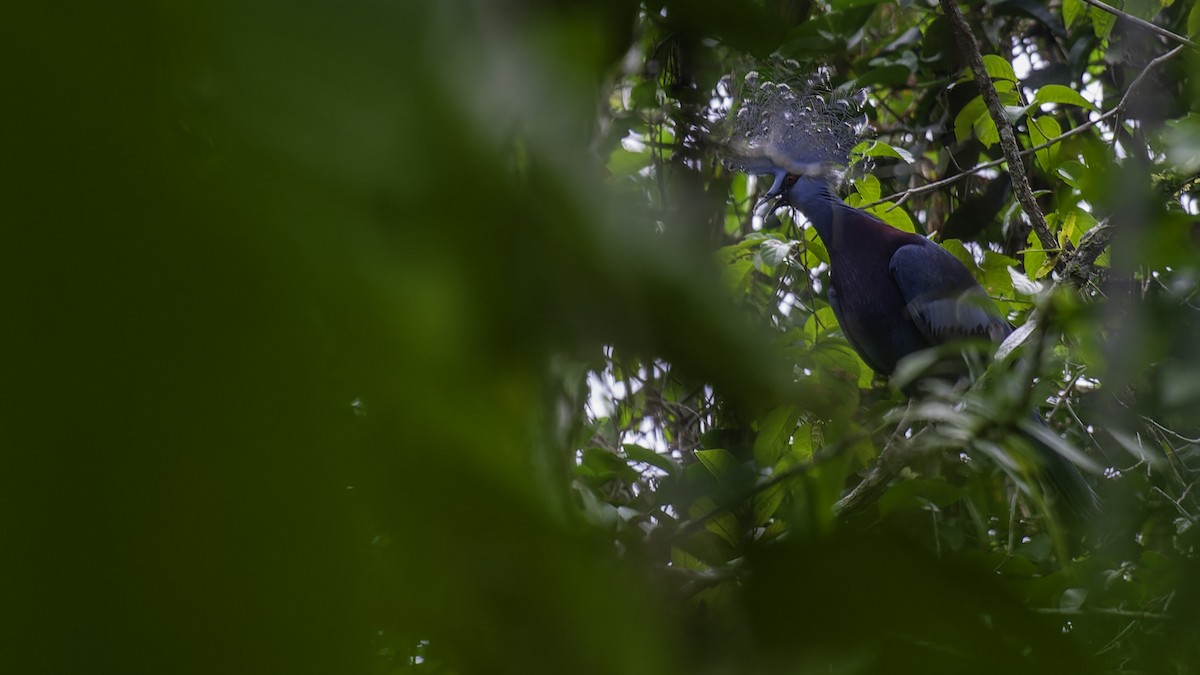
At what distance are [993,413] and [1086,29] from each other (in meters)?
1.75

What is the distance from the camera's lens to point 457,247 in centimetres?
13

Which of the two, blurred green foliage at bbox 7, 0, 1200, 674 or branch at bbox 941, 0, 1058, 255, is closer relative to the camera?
blurred green foliage at bbox 7, 0, 1200, 674

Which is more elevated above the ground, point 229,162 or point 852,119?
point 852,119

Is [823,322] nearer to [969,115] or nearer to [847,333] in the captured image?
[847,333]

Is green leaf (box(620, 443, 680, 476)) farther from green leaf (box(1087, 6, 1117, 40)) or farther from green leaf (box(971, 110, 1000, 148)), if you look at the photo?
green leaf (box(1087, 6, 1117, 40))

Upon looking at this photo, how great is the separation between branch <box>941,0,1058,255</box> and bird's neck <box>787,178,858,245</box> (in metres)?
0.35

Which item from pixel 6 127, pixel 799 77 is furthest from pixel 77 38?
pixel 799 77

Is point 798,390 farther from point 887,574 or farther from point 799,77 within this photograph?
point 799,77

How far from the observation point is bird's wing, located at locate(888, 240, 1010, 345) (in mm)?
1624

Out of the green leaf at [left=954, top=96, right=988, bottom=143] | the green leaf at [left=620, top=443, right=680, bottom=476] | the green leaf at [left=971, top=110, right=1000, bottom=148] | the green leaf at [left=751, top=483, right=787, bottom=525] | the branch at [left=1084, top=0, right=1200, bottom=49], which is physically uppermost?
the green leaf at [left=954, top=96, right=988, bottom=143]

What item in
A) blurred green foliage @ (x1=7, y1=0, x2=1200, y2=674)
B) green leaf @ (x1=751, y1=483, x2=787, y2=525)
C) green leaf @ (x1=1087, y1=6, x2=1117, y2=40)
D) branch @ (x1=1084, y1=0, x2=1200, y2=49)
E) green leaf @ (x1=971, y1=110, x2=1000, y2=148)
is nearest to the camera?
blurred green foliage @ (x1=7, y1=0, x2=1200, y2=674)

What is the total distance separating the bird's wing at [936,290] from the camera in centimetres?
162

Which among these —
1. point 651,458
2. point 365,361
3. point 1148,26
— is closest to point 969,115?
point 1148,26

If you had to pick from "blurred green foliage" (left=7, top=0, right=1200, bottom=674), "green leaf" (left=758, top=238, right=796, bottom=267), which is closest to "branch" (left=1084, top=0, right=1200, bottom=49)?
"green leaf" (left=758, top=238, right=796, bottom=267)
